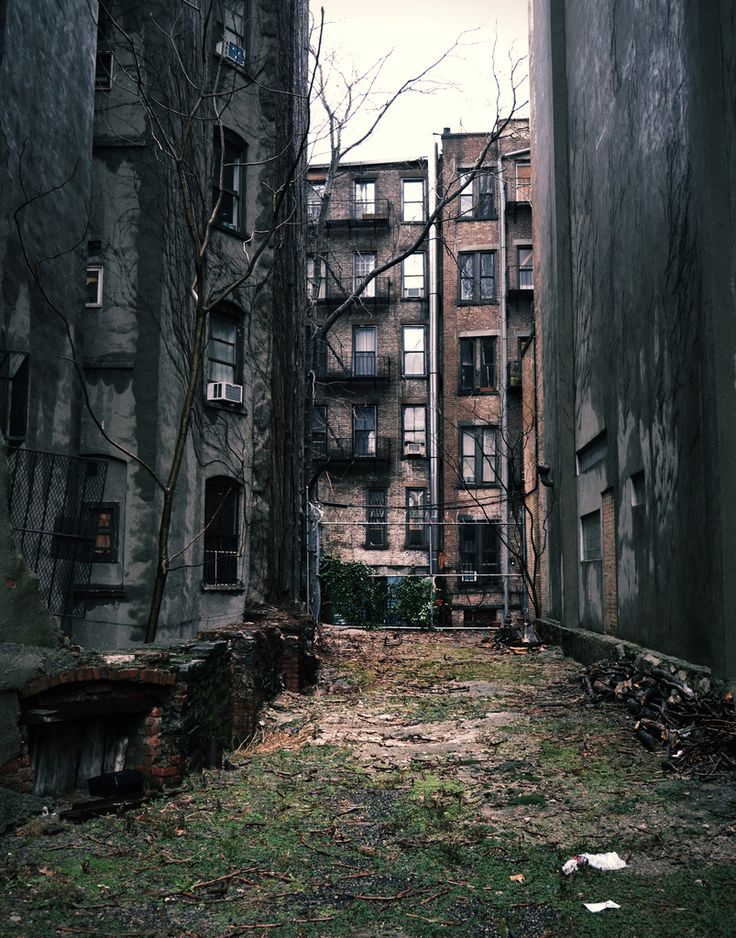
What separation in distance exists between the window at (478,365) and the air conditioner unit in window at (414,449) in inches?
107

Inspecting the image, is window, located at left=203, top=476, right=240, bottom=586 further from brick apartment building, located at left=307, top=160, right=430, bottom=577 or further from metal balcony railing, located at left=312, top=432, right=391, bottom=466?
metal balcony railing, located at left=312, top=432, right=391, bottom=466

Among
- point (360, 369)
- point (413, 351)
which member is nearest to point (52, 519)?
point (360, 369)

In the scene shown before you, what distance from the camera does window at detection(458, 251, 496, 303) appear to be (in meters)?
33.3

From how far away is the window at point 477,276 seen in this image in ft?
109

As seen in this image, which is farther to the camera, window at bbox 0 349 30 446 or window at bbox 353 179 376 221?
window at bbox 353 179 376 221

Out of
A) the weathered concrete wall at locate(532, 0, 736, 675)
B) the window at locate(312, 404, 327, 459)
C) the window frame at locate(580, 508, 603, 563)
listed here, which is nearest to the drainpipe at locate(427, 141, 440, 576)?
the window at locate(312, 404, 327, 459)

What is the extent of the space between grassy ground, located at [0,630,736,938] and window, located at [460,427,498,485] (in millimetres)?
22725

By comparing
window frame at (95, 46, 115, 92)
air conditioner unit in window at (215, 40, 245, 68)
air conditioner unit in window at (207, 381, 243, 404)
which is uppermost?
air conditioner unit in window at (215, 40, 245, 68)

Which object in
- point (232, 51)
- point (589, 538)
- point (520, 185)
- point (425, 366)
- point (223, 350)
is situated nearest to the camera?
point (223, 350)

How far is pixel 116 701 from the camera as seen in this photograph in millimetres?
6711

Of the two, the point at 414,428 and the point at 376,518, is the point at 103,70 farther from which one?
the point at 376,518

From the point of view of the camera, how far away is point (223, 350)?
15.6m

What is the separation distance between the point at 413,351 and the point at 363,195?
6.98m

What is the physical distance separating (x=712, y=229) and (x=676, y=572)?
13.3 feet
